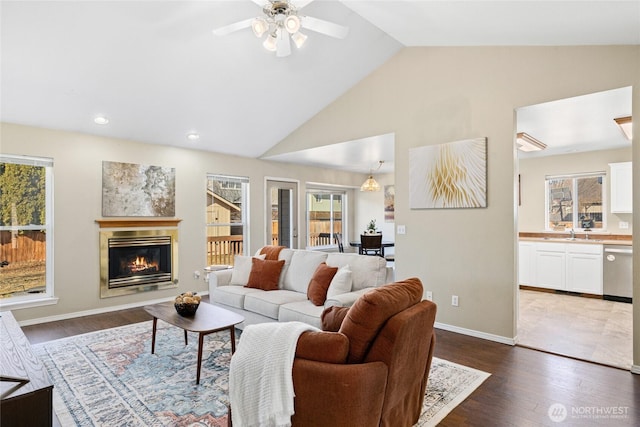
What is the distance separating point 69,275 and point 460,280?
4.79 metres

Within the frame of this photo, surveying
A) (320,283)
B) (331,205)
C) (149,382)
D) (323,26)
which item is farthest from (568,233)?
(149,382)

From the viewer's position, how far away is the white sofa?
3.22 meters

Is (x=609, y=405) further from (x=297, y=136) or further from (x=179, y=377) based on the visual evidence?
(x=297, y=136)

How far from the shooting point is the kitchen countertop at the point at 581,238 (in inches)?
206

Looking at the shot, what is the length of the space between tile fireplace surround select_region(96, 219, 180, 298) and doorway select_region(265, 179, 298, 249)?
1.85 metres

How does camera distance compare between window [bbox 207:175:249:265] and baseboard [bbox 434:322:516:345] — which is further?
window [bbox 207:175:249:265]

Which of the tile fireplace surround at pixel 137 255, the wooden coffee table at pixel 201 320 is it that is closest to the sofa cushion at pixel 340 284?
the wooden coffee table at pixel 201 320

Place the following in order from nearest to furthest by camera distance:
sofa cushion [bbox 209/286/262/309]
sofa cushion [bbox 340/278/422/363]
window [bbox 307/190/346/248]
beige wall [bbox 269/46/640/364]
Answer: sofa cushion [bbox 340/278/422/363], beige wall [bbox 269/46/640/364], sofa cushion [bbox 209/286/262/309], window [bbox 307/190/346/248]

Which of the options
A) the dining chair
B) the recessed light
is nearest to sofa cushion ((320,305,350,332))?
the recessed light

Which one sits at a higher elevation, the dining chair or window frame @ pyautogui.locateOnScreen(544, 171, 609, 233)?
window frame @ pyautogui.locateOnScreen(544, 171, 609, 233)

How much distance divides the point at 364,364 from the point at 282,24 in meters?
2.47

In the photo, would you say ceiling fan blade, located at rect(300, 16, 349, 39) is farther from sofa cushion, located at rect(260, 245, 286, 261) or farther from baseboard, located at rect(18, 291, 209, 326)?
baseboard, located at rect(18, 291, 209, 326)

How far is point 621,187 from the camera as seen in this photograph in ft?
17.6

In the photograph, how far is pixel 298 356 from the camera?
5.55ft
